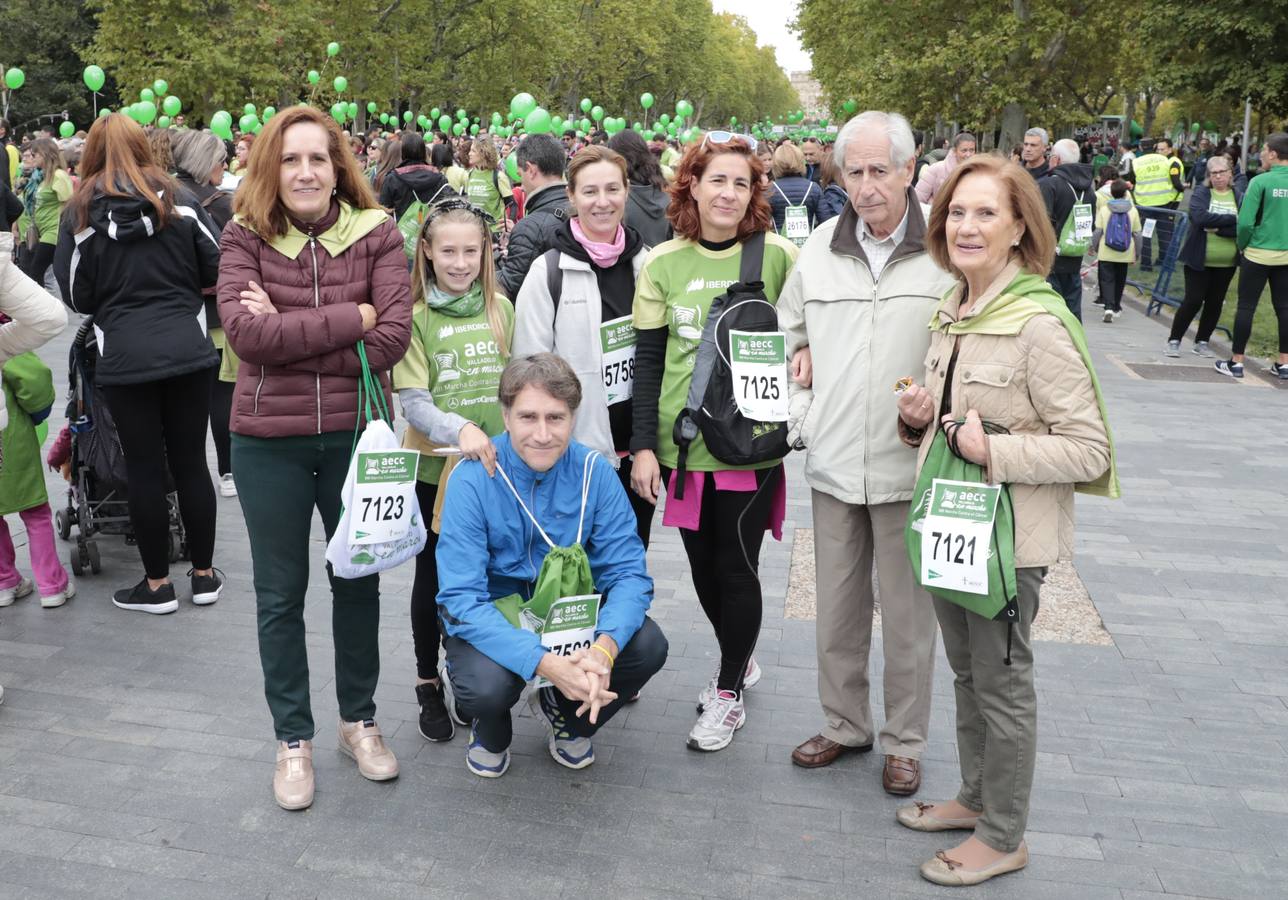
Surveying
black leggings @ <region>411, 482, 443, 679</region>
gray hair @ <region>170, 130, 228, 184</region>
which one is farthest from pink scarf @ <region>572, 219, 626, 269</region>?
gray hair @ <region>170, 130, 228, 184</region>

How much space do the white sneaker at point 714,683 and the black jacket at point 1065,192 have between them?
7669 mm

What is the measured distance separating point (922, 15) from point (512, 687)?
34.9 metres

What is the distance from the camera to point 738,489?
3986mm

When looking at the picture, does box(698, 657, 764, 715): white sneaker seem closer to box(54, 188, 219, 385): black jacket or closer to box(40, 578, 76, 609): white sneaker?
box(54, 188, 219, 385): black jacket

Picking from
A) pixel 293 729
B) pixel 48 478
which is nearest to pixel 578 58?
pixel 48 478

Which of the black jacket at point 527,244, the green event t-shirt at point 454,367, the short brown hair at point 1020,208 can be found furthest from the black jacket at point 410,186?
the short brown hair at point 1020,208

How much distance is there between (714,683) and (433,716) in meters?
0.99

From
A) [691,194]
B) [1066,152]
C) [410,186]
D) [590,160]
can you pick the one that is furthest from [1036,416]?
[1066,152]

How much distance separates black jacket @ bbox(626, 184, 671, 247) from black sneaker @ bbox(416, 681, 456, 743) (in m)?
3.06

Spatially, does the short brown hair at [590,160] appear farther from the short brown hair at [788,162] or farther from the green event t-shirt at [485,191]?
the short brown hair at [788,162]

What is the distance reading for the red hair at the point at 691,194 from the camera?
12.9 feet

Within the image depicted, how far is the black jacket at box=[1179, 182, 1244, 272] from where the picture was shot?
11062 millimetres

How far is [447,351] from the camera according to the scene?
13.3 ft

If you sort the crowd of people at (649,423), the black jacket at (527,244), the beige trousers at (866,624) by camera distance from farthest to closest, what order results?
the black jacket at (527,244) → the beige trousers at (866,624) → the crowd of people at (649,423)
